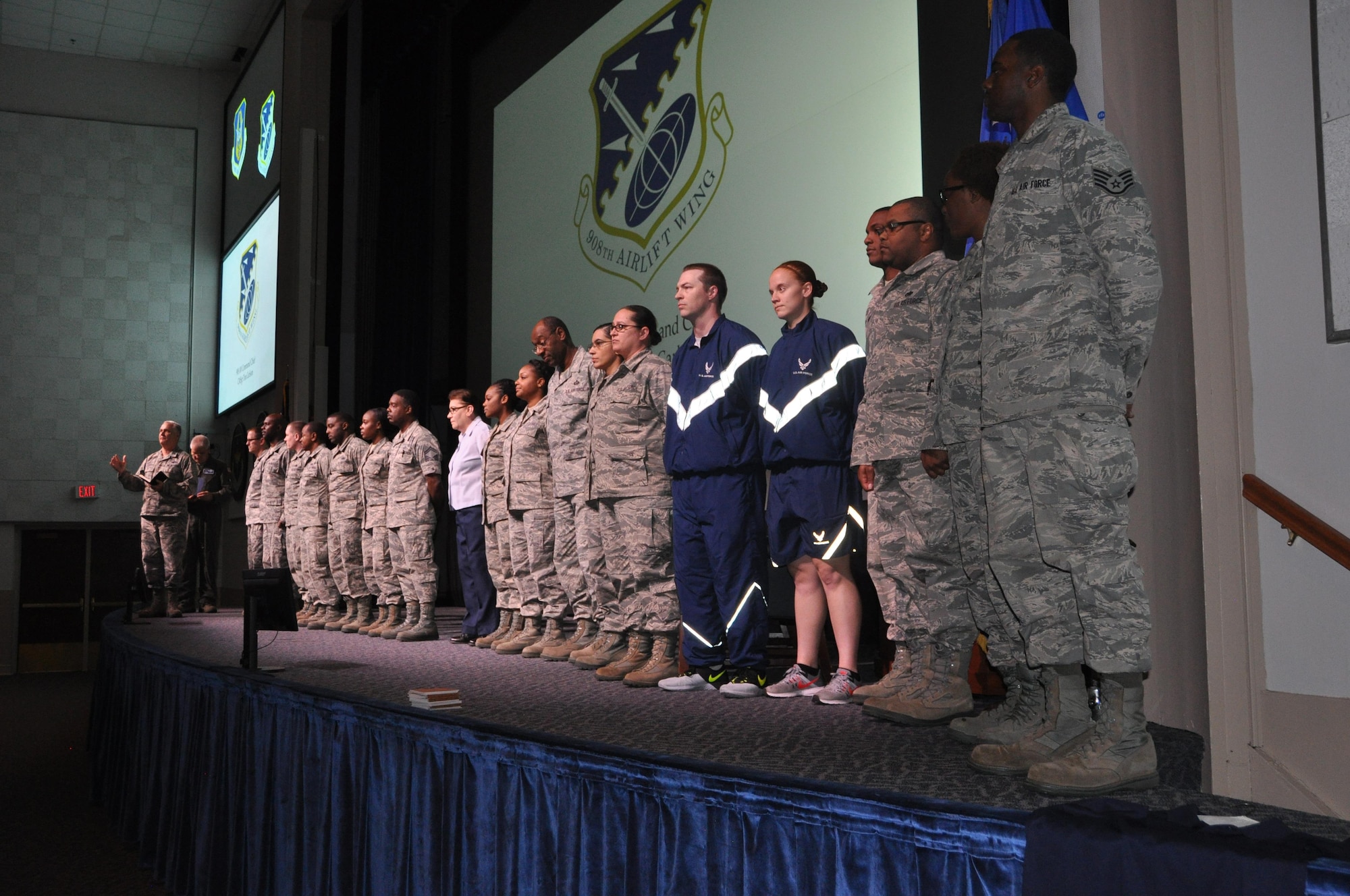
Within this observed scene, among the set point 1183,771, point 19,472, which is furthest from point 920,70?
point 19,472

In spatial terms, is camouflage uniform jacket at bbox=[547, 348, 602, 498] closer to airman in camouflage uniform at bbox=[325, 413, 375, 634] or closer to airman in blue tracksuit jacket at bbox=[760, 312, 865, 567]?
airman in blue tracksuit jacket at bbox=[760, 312, 865, 567]

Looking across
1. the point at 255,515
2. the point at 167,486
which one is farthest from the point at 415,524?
the point at 167,486

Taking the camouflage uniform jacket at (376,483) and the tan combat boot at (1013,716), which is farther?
the camouflage uniform jacket at (376,483)

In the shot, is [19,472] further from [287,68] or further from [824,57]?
[824,57]

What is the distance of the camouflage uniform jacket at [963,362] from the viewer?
89.2 inches

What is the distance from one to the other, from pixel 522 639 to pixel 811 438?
205 cm

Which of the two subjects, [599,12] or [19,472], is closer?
[599,12]

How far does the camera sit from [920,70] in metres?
3.96

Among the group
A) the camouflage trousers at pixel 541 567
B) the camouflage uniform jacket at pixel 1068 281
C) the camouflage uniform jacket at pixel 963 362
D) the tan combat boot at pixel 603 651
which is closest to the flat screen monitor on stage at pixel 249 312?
the camouflage trousers at pixel 541 567

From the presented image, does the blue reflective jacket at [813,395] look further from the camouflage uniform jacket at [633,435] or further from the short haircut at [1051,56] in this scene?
the short haircut at [1051,56]

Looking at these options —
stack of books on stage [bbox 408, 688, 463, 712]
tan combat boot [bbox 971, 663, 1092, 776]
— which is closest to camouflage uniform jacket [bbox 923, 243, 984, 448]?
tan combat boot [bbox 971, 663, 1092, 776]

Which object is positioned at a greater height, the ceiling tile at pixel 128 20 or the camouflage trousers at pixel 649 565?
the ceiling tile at pixel 128 20

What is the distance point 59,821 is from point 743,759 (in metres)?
4.07

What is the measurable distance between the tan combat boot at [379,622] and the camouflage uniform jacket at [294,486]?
3.72ft
